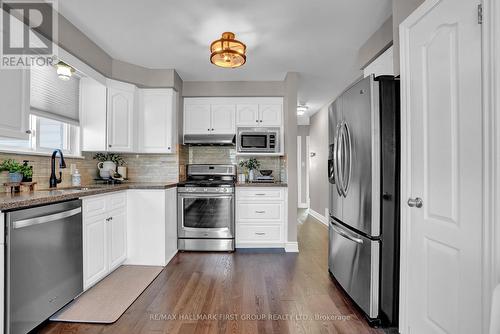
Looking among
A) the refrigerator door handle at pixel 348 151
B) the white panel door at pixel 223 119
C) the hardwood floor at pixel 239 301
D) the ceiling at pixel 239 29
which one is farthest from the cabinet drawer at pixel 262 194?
the ceiling at pixel 239 29

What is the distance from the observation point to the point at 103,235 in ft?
7.73

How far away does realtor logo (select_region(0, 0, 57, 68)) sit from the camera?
1.75 m

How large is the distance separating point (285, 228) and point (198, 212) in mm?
1235

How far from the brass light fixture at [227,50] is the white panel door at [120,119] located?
1.58 metres

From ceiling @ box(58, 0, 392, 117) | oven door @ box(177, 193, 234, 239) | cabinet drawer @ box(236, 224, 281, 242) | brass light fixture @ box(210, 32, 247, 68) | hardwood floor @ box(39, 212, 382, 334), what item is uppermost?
ceiling @ box(58, 0, 392, 117)

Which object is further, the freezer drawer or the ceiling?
the ceiling

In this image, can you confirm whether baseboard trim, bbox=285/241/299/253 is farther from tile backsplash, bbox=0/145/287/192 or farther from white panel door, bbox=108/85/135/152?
white panel door, bbox=108/85/135/152

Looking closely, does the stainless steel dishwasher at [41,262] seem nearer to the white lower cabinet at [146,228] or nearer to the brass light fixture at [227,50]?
the white lower cabinet at [146,228]

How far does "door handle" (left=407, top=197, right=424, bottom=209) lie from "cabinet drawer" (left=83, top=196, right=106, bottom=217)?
96.1 inches

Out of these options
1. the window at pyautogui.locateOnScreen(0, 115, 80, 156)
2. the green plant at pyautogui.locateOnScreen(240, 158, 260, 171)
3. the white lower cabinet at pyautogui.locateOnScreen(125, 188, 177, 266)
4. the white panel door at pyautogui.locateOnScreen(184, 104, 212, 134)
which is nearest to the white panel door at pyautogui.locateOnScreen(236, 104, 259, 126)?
the white panel door at pyautogui.locateOnScreen(184, 104, 212, 134)

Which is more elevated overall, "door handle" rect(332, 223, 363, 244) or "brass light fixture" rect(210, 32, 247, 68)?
"brass light fixture" rect(210, 32, 247, 68)

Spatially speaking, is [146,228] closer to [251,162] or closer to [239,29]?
[251,162]

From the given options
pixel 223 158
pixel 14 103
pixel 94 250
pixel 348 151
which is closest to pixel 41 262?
pixel 94 250

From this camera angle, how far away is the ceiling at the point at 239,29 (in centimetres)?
207
